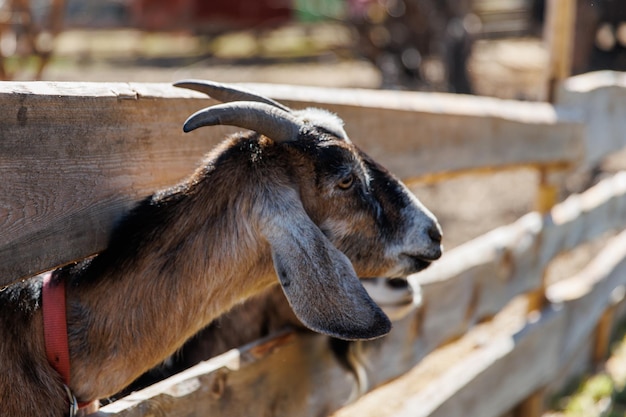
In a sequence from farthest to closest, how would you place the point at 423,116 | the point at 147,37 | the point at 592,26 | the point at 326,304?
the point at 147,37 → the point at 592,26 → the point at 423,116 → the point at 326,304

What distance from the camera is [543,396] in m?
4.84

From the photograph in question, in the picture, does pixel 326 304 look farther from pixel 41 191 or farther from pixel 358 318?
pixel 41 191

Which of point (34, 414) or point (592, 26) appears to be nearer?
point (34, 414)

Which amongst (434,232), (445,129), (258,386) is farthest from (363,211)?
(445,129)

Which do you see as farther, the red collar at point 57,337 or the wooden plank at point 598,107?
the wooden plank at point 598,107

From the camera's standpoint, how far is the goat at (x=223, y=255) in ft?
7.72

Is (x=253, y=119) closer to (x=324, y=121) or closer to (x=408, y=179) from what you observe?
(x=324, y=121)

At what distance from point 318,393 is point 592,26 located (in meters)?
12.9

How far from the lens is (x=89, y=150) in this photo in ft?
7.77

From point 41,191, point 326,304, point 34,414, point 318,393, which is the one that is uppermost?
point 41,191

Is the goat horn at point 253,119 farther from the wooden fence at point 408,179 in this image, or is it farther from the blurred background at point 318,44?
the blurred background at point 318,44

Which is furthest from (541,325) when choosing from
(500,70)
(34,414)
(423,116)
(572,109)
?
(500,70)

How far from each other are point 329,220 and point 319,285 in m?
0.34

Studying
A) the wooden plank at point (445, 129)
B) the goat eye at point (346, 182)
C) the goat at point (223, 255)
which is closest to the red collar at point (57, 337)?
the goat at point (223, 255)
